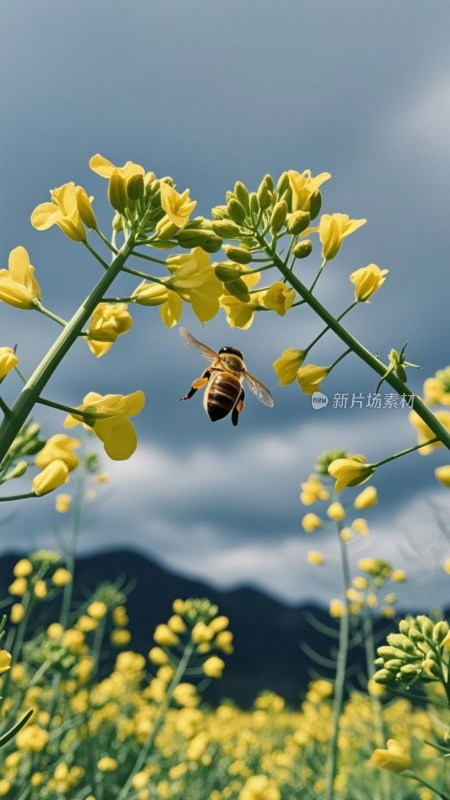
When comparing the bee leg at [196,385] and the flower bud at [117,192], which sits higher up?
the flower bud at [117,192]

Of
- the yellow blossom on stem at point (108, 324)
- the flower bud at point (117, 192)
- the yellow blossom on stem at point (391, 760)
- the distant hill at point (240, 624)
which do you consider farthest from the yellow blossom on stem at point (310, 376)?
the distant hill at point (240, 624)

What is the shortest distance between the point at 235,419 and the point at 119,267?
98 centimetres

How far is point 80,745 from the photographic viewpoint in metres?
4.99

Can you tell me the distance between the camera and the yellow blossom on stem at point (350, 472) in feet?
5.84

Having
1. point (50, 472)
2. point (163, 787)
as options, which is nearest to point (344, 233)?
point (50, 472)

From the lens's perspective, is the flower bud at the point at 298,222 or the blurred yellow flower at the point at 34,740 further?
the blurred yellow flower at the point at 34,740

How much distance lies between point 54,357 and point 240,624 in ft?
54.5

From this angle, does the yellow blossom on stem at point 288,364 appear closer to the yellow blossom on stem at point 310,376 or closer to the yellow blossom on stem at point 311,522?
the yellow blossom on stem at point 310,376

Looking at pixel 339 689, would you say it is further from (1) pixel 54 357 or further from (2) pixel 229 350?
(1) pixel 54 357

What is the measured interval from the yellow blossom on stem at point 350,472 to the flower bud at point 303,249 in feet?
1.69

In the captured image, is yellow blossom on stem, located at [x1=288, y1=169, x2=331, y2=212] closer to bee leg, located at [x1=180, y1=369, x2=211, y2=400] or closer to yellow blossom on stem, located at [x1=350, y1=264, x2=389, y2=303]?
yellow blossom on stem, located at [x1=350, y1=264, x2=389, y2=303]

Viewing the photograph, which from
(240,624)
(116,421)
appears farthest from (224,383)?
(240,624)

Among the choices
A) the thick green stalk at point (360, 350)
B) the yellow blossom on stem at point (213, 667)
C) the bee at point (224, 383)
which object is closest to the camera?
the thick green stalk at point (360, 350)

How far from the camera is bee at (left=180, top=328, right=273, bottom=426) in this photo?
2363mm
